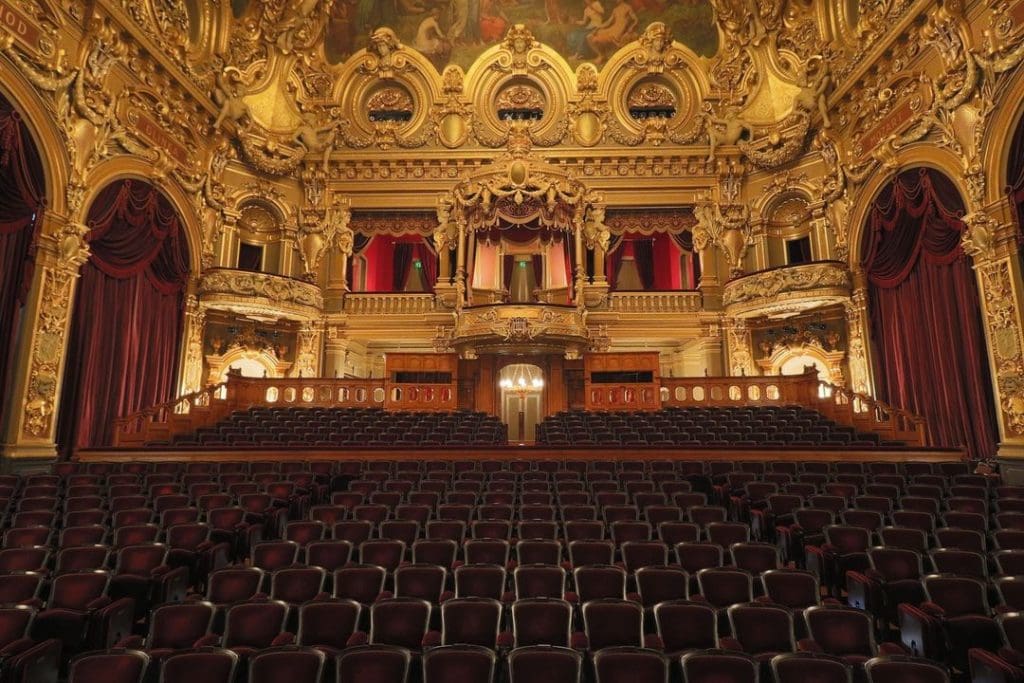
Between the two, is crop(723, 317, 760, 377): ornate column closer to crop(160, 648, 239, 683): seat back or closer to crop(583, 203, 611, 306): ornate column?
crop(583, 203, 611, 306): ornate column

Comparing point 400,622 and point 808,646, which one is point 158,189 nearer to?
point 400,622

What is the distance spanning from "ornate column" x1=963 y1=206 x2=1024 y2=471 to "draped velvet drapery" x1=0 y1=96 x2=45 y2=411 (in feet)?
41.3

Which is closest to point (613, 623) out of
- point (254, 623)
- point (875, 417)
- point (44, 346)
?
point (254, 623)

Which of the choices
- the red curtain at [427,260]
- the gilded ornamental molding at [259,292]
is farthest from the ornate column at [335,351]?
the red curtain at [427,260]

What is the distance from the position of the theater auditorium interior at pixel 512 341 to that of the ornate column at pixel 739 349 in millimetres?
140

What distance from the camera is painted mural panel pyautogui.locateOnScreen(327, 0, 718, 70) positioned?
15.2m

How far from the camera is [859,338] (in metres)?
11.4

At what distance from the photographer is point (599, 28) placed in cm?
1553

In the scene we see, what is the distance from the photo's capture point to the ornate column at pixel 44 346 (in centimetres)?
775

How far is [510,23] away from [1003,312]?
13159 millimetres

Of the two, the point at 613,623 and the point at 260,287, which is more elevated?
the point at 260,287

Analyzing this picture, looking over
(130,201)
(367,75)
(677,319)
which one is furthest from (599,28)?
(130,201)

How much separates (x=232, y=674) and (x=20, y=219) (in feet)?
27.4

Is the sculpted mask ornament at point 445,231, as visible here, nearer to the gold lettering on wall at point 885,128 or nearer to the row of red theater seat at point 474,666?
the gold lettering on wall at point 885,128
